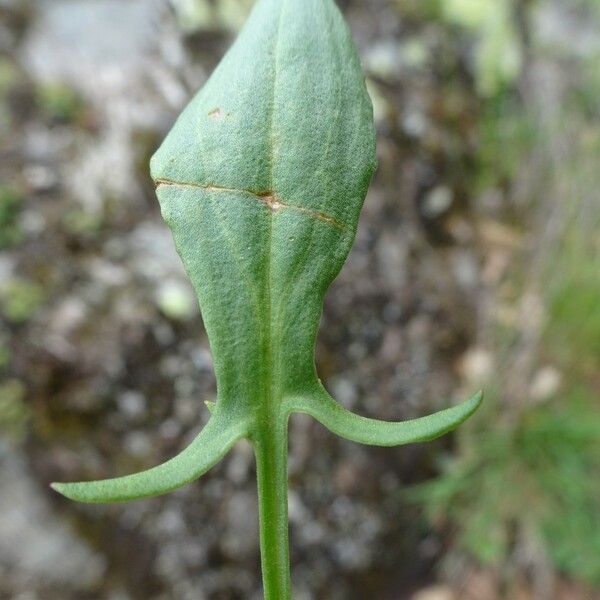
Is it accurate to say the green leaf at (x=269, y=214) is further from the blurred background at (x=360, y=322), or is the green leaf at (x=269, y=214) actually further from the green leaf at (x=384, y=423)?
the blurred background at (x=360, y=322)

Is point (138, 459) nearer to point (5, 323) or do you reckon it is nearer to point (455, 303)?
point (5, 323)

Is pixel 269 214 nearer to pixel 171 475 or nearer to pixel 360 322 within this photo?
pixel 171 475

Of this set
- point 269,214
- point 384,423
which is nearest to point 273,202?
point 269,214

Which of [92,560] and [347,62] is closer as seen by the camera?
[347,62]

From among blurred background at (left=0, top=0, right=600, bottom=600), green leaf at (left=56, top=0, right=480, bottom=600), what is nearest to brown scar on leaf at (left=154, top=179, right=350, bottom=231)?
green leaf at (left=56, top=0, right=480, bottom=600)

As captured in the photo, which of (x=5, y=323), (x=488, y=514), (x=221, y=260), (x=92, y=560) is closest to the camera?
(x=221, y=260)

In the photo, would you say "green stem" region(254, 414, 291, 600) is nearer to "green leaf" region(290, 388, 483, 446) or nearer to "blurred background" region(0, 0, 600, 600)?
"green leaf" region(290, 388, 483, 446)

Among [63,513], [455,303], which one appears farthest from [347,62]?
[455,303]

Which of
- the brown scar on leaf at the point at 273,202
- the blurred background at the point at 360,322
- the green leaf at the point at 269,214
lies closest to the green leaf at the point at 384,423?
the green leaf at the point at 269,214
